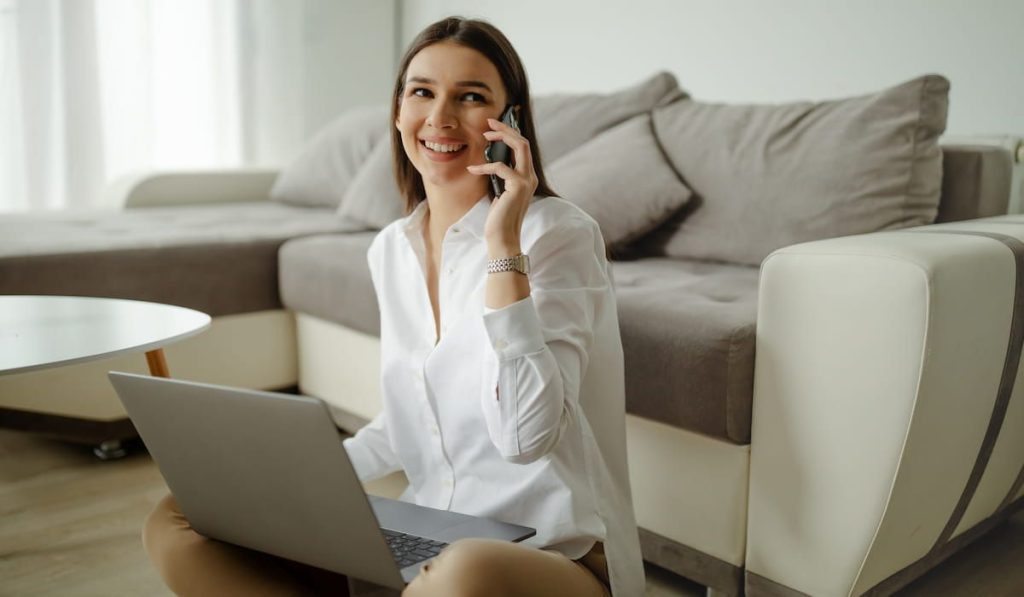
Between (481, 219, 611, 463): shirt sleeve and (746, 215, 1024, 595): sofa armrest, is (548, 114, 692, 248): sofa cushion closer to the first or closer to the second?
(746, 215, 1024, 595): sofa armrest

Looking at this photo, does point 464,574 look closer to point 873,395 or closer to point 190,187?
point 873,395

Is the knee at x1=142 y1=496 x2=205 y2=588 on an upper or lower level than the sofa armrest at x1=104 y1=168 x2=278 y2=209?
lower

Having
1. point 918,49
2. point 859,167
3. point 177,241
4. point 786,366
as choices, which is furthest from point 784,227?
point 177,241

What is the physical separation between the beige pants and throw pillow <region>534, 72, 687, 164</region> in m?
1.49

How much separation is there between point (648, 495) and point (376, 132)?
185 cm

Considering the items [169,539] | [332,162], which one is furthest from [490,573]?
[332,162]

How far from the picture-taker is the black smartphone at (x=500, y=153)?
3.92 feet

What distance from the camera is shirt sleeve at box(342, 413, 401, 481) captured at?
134 cm

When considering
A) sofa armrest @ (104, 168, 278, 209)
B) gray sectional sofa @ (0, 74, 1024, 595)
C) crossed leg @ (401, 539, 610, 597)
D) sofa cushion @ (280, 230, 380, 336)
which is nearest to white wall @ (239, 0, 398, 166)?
sofa armrest @ (104, 168, 278, 209)

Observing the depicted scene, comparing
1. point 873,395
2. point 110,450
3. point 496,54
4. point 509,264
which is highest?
point 496,54

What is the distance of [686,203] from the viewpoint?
2146 mm

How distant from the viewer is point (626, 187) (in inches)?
85.1

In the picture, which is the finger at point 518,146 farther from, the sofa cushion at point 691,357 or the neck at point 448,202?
the sofa cushion at point 691,357

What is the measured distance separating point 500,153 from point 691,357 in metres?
0.50
